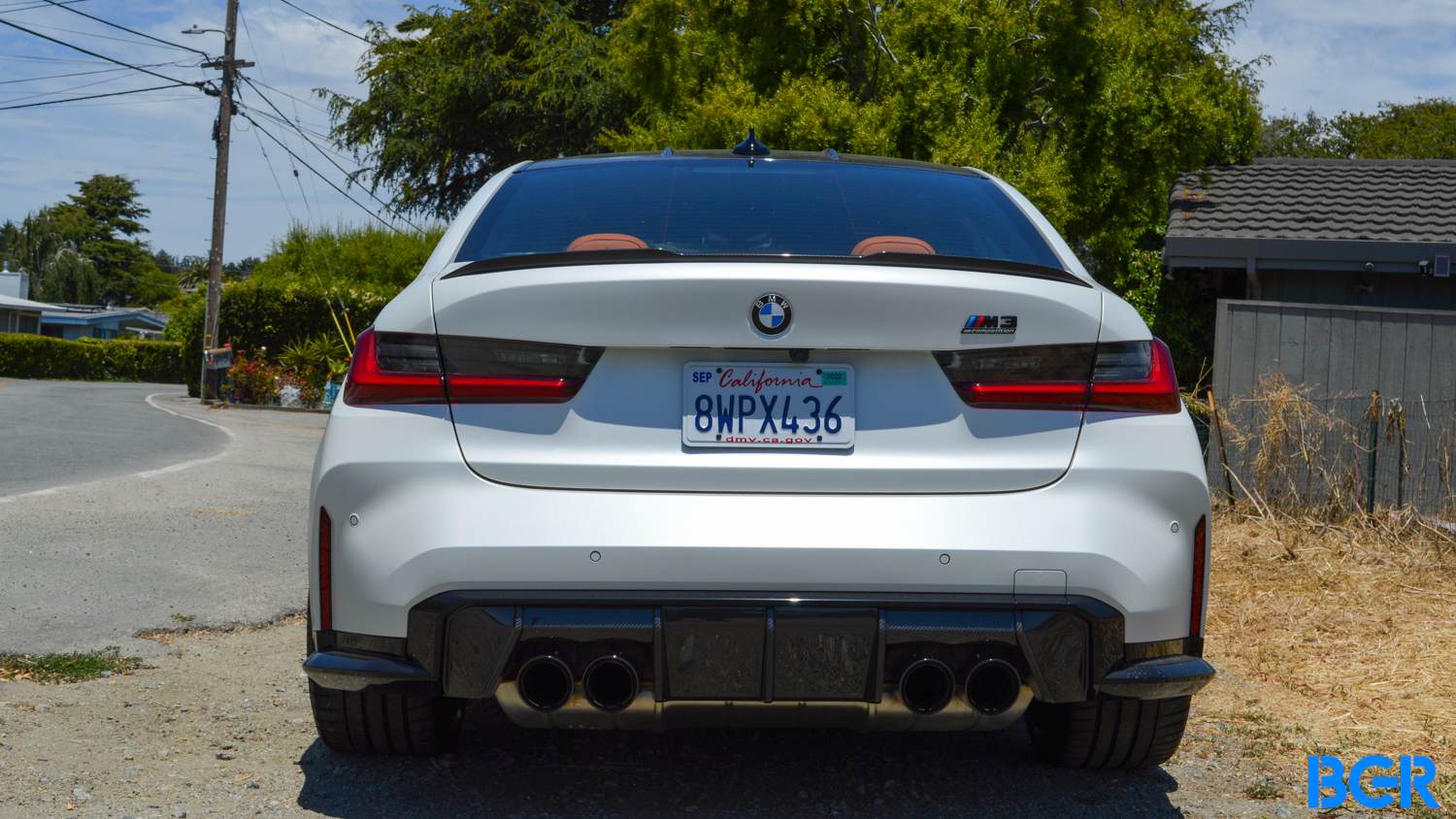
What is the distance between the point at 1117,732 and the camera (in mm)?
3029

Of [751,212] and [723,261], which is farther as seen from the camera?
[751,212]

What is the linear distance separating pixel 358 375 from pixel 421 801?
44.0 inches

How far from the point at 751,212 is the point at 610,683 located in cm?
139

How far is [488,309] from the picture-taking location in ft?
8.07

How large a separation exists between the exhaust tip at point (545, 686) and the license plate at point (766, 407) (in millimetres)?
561

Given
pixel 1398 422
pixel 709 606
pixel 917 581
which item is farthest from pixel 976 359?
pixel 1398 422

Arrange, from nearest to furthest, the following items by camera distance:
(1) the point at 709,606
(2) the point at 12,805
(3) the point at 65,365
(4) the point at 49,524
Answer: (1) the point at 709,606
(2) the point at 12,805
(4) the point at 49,524
(3) the point at 65,365

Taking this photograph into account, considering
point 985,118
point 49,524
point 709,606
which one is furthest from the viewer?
point 985,118

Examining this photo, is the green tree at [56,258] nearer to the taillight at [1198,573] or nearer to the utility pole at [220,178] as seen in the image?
the utility pole at [220,178]

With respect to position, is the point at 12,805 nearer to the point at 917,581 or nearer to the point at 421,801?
the point at 421,801

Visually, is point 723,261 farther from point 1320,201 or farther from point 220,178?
point 220,178

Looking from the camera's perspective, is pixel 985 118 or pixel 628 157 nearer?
pixel 628 157

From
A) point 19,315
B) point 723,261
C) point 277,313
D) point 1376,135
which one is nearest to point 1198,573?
point 723,261

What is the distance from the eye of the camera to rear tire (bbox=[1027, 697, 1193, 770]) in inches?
118
